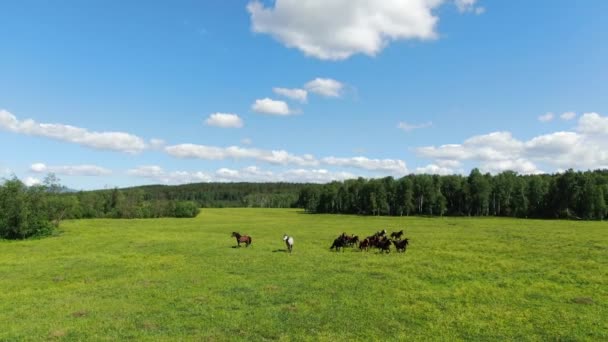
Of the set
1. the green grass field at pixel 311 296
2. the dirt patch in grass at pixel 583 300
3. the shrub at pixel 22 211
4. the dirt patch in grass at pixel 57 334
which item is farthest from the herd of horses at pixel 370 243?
the shrub at pixel 22 211

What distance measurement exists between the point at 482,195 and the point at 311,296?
109224 millimetres

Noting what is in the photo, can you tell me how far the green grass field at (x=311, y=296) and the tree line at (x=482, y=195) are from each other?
82.7m

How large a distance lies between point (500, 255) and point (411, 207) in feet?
315

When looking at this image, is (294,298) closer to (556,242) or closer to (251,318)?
(251,318)

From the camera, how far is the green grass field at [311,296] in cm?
1312

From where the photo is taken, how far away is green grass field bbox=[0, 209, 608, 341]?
13.1m

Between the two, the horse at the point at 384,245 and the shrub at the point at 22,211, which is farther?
the shrub at the point at 22,211

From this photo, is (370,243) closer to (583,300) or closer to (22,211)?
(583,300)

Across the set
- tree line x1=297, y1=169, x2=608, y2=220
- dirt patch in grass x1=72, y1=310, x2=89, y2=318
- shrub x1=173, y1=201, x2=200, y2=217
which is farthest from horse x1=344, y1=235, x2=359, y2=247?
shrub x1=173, y1=201, x2=200, y2=217

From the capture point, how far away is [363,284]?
Result: 63.2ft

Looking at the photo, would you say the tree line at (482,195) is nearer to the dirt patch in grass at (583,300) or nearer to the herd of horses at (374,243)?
the herd of horses at (374,243)

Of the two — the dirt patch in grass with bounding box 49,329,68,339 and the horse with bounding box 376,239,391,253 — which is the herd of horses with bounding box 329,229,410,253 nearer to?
the horse with bounding box 376,239,391,253

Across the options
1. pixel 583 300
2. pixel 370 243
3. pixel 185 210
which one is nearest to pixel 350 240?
pixel 370 243

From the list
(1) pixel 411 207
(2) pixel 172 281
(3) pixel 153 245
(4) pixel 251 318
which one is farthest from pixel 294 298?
(1) pixel 411 207
